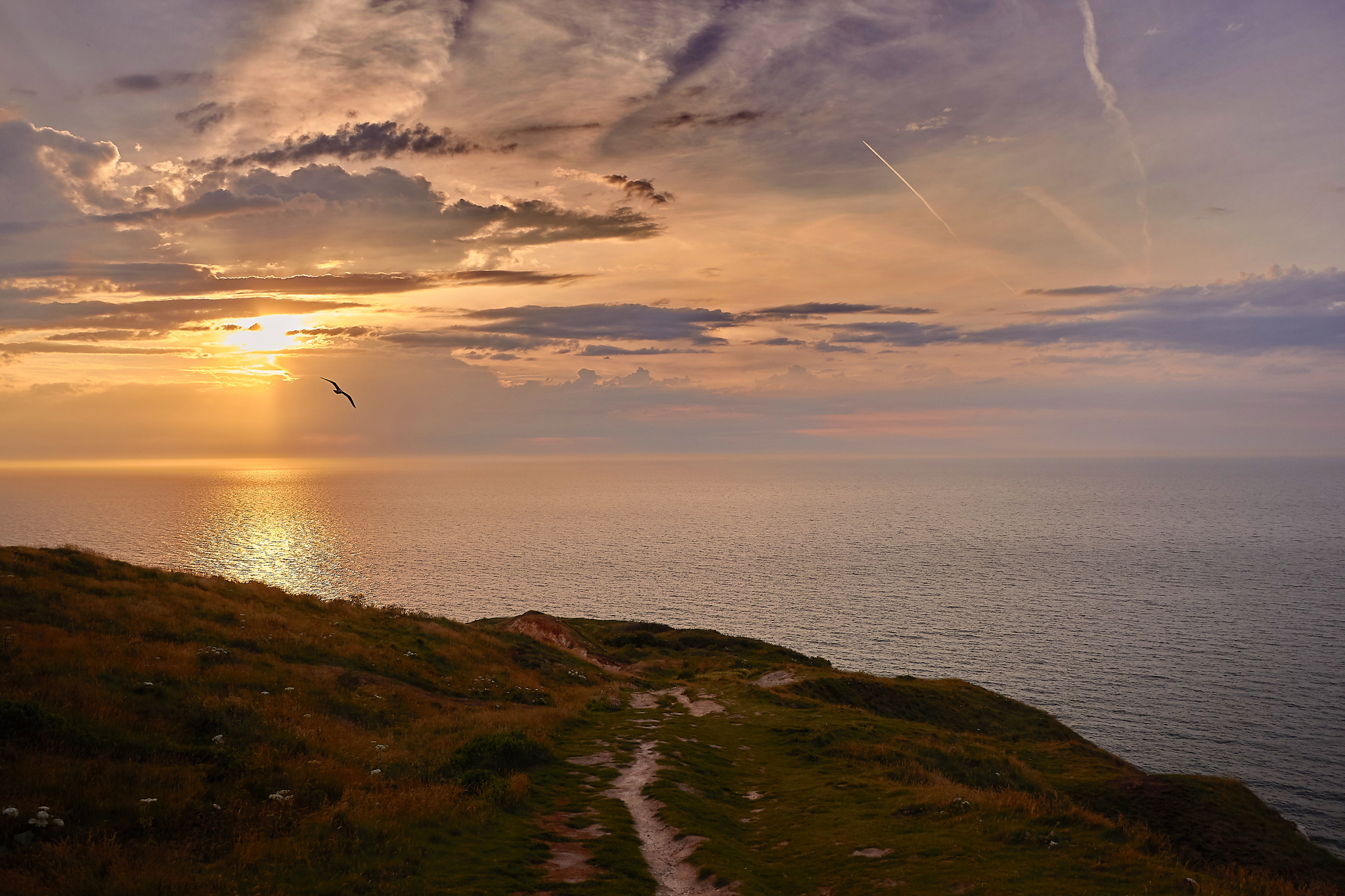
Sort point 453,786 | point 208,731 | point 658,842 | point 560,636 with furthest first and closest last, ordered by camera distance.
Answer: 1. point 560,636
2. point 453,786
3. point 208,731
4. point 658,842

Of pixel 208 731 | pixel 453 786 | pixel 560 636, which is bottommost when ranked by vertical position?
pixel 560 636

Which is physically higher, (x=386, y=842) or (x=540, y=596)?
(x=386, y=842)

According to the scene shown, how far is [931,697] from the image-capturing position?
60844 millimetres

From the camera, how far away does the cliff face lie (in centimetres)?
1381

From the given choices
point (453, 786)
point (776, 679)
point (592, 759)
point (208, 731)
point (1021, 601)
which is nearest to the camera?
point (208, 731)

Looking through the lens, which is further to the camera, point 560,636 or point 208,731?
point 560,636

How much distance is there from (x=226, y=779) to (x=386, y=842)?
4646 millimetres

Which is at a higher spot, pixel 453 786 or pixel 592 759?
pixel 453 786

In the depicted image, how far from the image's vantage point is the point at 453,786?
1919cm

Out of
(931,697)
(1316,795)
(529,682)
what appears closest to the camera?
(529,682)

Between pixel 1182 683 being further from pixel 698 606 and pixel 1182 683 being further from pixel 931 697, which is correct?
pixel 698 606

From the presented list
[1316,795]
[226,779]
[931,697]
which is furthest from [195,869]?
[1316,795]

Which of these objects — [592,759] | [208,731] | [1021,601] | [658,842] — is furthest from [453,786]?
[1021,601]

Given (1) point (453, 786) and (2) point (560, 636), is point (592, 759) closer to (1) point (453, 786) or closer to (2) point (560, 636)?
(1) point (453, 786)
